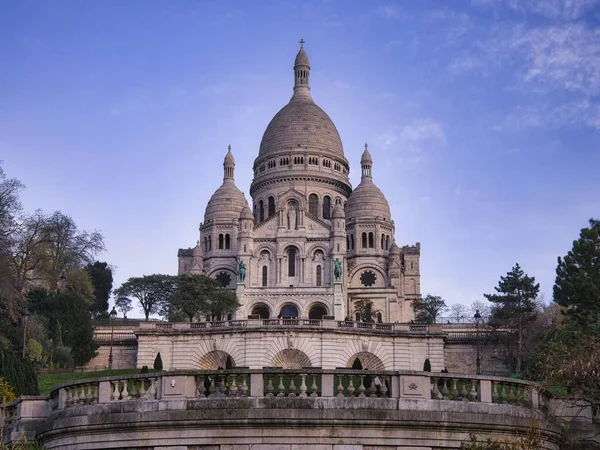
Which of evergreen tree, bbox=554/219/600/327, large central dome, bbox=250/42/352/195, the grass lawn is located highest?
large central dome, bbox=250/42/352/195

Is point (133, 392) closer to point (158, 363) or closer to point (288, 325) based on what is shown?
point (158, 363)

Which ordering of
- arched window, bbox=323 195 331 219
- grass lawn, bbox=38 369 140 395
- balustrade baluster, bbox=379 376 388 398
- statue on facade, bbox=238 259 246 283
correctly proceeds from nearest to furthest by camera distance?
balustrade baluster, bbox=379 376 388 398 → grass lawn, bbox=38 369 140 395 → statue on facade, bbox=238 259 246 283 → arched window, bbox=323 195 331 219

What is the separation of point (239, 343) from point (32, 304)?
1513 cm

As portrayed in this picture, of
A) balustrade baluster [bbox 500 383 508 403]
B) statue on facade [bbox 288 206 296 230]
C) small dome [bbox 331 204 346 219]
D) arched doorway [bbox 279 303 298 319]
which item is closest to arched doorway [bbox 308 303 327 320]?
arched doorway [bbox 279 303 298 319]

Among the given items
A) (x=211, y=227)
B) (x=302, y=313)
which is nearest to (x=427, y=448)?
(x=302, y=313)

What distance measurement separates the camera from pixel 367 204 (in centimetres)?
10594

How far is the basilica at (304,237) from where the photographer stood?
92.3 m

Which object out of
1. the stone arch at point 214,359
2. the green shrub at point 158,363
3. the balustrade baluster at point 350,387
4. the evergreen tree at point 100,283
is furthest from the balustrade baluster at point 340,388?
the evergreen tree at point 100,283

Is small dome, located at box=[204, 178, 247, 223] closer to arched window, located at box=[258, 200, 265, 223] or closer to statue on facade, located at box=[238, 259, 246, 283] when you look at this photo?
arched window, located at box=[258, 200, 265, 223]

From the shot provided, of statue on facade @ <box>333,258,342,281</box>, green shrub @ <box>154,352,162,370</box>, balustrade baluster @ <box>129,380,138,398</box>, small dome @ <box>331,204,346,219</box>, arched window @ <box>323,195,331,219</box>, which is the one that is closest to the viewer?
balustrade baluster @ <box>129,380,138,398</box>

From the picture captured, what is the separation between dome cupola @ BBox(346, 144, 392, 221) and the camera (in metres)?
105

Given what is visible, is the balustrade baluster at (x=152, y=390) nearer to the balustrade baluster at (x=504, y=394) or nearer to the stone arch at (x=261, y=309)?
the balustrade baluster at (x=504, y=394)

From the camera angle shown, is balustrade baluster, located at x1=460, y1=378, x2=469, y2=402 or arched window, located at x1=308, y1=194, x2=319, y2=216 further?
arched window, located at x1=308, y1=194, x2=319, y2=216

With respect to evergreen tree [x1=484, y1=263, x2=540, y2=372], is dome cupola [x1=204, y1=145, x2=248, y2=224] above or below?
above
